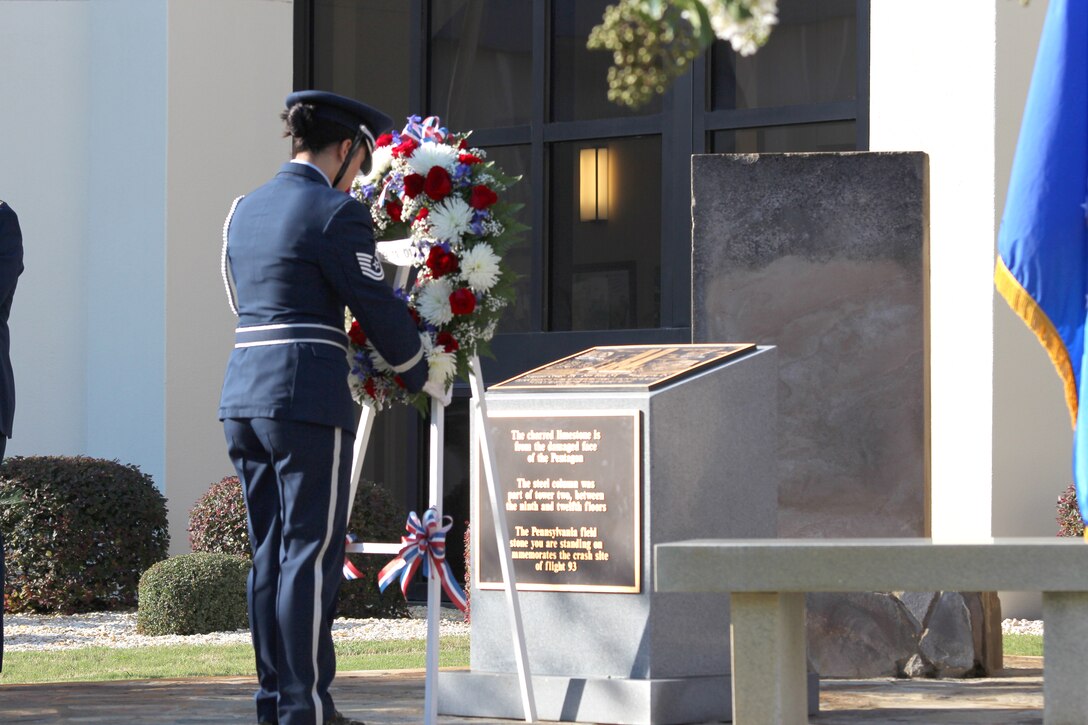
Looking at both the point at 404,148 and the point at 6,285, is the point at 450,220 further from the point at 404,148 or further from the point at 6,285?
the point at 6,285

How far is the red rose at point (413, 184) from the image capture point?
6.17m

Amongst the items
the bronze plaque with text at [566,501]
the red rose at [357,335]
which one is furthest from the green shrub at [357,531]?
the red rose at [357,335]

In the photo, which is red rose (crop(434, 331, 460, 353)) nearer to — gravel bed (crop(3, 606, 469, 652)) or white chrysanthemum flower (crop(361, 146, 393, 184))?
white chrysanthemum flower (crop(361, 146, 393, 184))

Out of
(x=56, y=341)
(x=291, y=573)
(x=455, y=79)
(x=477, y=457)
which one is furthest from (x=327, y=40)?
(x=291, y=573)

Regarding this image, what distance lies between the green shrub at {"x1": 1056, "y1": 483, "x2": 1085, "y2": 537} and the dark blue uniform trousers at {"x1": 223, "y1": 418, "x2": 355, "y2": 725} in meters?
6.62

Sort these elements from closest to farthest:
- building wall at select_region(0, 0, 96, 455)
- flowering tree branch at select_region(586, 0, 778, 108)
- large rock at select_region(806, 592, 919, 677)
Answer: flowering tree branch at select_region(586, 0, 778, 108)
large rock at select_region(806, 592, 919, 677)
building wall at select_region(0, 0, 96, 455)

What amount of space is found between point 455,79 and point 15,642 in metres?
6.25

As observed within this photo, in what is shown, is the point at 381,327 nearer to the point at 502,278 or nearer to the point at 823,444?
the point at 502,278

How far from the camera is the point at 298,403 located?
17.7 ft

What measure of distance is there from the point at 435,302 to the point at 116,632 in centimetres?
690

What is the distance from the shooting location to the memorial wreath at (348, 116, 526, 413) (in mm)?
6051

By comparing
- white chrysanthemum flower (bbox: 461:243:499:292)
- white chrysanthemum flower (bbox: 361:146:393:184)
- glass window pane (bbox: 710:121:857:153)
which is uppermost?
glass window pane (bbox: 710:121:857:153)

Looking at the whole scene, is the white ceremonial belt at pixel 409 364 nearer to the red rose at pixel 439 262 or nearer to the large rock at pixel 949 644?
the red rose at pixel 439 262

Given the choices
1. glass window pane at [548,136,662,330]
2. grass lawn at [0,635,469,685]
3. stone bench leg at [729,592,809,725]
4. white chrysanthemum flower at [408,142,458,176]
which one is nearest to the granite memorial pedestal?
white chrysanthemum flower at [408,142,458,176]
